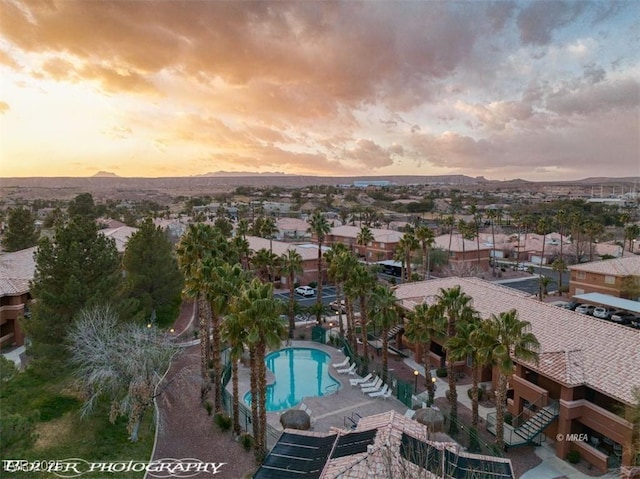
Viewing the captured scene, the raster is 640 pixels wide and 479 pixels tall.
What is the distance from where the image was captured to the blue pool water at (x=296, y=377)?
30.5 meters

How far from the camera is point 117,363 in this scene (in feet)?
75.2

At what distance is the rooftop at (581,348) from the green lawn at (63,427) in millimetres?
21578

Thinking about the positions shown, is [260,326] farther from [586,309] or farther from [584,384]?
[586,309]

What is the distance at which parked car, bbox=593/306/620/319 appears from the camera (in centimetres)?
4512

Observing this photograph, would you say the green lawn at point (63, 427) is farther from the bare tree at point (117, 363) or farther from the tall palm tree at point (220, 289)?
the tall palm tree at point (220, 289)

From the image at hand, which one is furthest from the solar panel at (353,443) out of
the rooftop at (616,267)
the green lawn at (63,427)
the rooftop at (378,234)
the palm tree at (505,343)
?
the rooftop at (378,234)

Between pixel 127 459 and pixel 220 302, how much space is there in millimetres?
8653

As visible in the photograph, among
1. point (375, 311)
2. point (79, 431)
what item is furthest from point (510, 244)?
point (79, 431)

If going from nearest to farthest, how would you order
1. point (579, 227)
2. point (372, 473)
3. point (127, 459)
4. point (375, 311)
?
point (372, 473), point (127, 459), point (375, 311), point (579, 227)

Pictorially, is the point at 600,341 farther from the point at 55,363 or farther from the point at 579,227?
the point at 579,227

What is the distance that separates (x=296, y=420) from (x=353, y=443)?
6.38 meters

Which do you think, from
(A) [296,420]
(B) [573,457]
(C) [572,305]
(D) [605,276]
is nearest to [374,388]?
(A) [296,420]

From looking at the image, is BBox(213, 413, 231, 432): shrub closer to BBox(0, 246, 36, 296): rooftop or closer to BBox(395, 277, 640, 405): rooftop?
BBox(395, 277, 640, 405): rooftop

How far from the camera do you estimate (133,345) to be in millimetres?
24359
